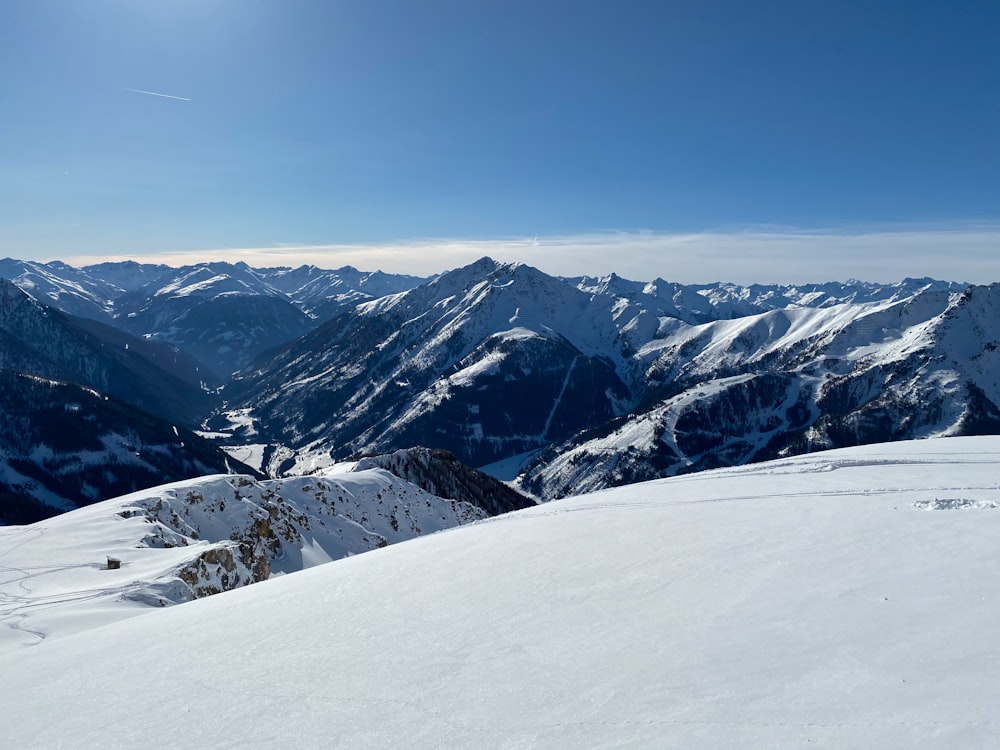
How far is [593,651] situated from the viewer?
9.00m

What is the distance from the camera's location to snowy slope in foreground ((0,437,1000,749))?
6.88 m

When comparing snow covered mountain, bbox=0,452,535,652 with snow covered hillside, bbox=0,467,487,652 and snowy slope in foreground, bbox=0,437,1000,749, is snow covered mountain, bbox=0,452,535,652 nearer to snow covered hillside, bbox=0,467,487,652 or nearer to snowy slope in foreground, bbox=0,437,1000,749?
snow covered hillside, bbox=0,467,487,652

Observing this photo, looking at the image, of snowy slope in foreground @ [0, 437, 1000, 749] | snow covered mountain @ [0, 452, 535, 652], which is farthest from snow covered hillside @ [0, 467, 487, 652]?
snowy slope in foreground @ [0, 437, 1000, 749]

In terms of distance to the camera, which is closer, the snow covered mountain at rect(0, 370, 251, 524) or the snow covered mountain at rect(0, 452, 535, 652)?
the snow covered mountain at rect(0, 452, 535, 652)

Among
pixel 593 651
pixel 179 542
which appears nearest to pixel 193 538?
pixel 179 542

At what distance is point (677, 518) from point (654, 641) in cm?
937

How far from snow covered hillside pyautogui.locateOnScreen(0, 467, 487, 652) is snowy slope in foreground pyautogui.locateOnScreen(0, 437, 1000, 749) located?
6179 mm

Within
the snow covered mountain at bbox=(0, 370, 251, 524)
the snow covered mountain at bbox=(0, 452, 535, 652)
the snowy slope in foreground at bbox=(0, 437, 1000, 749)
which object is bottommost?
the snow covered mountain at bbox=(0, 370, 251, 524)

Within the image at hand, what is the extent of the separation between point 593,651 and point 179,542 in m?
31.4

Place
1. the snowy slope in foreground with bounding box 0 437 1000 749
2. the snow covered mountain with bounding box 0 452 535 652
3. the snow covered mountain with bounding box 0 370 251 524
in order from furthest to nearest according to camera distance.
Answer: the snow covered mountain with bounding box 0 370 251 524 → the snow covered mountain with bounding box 0 452 535 652 → the snowy slope in foreground with bounding box 0 437 1000 749

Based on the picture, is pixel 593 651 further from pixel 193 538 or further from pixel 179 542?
pixel 193 538

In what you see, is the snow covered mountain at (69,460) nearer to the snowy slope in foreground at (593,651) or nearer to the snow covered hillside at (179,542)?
the snow covered hillside at (179,542)

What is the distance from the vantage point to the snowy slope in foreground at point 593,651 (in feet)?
22.6

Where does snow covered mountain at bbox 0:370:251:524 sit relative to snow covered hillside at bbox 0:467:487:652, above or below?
below
